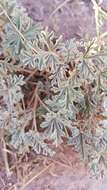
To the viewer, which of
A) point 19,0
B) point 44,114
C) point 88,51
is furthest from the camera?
point 19,0

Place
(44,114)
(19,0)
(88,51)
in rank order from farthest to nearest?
(19,0), (44,114), (88,51)

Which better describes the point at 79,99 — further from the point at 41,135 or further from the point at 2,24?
the point at 2,24

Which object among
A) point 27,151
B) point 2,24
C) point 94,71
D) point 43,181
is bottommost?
point 43,181

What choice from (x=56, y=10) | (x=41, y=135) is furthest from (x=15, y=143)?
(x=56, y=10)

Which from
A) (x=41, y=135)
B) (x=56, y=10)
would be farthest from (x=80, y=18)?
(x=41, y=135)

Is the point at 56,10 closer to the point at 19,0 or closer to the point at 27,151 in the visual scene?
the point at 19,0

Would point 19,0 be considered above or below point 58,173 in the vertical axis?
above

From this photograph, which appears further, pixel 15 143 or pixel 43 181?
pixel 43 181
